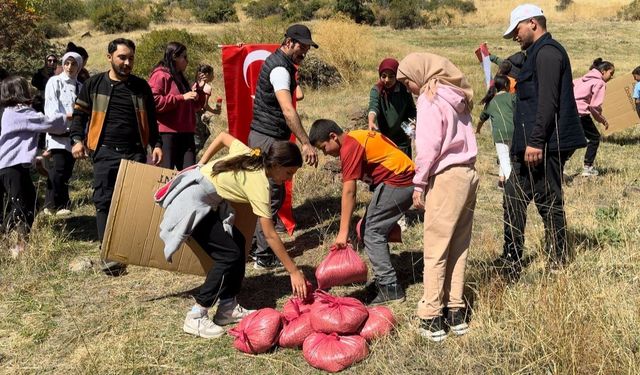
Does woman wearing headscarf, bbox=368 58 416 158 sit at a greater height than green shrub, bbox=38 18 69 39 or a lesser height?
lesser

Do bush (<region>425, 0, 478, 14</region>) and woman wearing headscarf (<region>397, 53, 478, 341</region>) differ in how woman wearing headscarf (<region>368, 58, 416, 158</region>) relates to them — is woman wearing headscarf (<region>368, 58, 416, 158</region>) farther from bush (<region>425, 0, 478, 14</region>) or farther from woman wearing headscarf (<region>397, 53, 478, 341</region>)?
bush (<region>425, 0, 478, 14</region>)

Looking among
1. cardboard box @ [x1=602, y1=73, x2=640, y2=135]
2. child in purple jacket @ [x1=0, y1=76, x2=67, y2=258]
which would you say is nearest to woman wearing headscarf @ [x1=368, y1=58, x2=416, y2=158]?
child in purple jacket @ [x1=0, y1=76, x2=67, y2=258]

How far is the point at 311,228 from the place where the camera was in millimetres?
6105

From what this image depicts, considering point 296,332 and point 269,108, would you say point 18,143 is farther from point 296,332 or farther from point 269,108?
point 296,332

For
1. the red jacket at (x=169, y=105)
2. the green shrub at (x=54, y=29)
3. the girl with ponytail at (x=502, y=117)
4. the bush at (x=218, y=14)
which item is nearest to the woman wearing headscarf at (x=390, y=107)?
the girl with ponytail at (x=502, y=117)

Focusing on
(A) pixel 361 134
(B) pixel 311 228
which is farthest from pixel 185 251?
(B) pixel 311 228

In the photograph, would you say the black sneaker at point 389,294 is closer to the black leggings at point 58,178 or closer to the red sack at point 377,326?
the red sack at point 377,326

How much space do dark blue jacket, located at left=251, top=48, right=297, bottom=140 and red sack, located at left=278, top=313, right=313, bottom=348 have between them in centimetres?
192

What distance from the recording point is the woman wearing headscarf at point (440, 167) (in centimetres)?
338

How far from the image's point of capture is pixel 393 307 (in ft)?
13.4

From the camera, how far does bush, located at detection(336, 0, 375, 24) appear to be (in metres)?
36.6

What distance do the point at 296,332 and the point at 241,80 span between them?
3.51 meters

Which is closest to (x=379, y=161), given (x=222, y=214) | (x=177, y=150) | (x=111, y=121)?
(x=222, y=214)

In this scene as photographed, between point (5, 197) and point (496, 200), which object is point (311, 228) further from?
point (5, 197)
